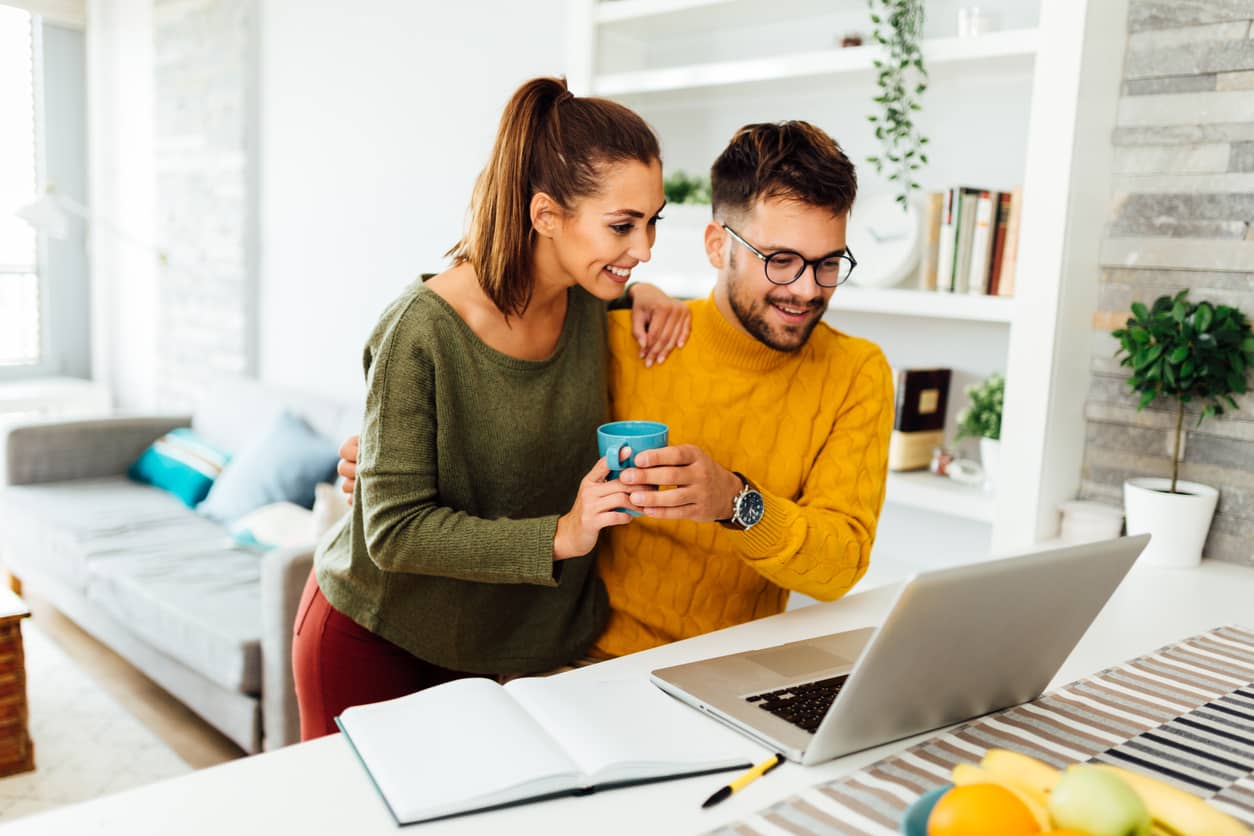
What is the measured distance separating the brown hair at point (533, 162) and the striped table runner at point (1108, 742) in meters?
0.75

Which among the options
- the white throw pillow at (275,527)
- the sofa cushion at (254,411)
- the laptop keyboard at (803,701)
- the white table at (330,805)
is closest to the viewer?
the white table at (330,805)

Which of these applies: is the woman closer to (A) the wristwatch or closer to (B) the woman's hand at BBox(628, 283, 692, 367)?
Answer: (B) the woman's hand at BBox(628, 283, 692, 367)

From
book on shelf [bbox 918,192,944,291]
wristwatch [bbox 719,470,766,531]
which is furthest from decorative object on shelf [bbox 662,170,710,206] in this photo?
wristwatch [bbox 719,470,766,531]

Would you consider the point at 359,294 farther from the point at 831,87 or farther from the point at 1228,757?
the point at 1228,757

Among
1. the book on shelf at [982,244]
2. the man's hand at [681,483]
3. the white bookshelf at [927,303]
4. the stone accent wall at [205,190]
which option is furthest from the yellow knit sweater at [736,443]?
the stone accent wall at [205,190]

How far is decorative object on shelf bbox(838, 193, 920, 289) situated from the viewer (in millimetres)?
2332

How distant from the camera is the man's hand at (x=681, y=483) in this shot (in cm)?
120

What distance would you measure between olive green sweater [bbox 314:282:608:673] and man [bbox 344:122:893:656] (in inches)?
3.1

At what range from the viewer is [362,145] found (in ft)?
12.6

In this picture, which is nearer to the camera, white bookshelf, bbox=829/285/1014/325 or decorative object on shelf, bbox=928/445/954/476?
white bookshelf, bbox=829/285/1014/325

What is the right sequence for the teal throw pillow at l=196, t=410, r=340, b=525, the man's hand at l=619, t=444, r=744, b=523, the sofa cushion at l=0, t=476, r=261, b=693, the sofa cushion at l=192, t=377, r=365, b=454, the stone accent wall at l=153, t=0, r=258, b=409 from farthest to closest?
the stone accent wall at l=153, t=0, r=258, b=409, the sofa cushion at l=192, t=377, r=365, b=454, the teal throw pillow at l=196, t=410, r=340, b=525, the sofa cushion at l=0, t=476, r=261, b=693, the man's hand at l=619, t=444, r=744, b=523

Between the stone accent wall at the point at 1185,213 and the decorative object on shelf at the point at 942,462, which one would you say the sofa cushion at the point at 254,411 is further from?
the stone accent wall at the point at 1185,213

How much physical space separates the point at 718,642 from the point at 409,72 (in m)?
2.81

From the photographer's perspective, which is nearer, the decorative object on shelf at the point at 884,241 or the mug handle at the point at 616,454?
the mug handle at the point at 616,454
